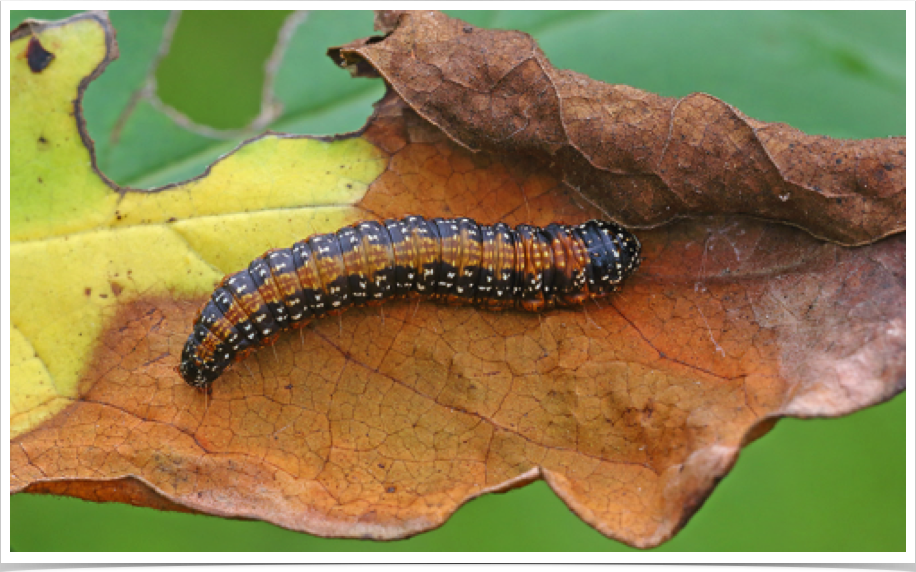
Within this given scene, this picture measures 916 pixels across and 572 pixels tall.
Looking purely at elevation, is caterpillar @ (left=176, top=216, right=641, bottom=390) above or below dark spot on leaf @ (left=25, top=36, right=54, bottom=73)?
below

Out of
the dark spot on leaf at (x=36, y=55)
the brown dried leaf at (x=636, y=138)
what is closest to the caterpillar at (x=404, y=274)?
the brown dried leaf at (x=636, y=138)

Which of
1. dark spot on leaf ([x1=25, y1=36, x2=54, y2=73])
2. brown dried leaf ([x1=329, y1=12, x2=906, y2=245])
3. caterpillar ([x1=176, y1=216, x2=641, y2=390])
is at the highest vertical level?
dark spot on leaf ([x1=25, y1=36, x2=54, y2=73])

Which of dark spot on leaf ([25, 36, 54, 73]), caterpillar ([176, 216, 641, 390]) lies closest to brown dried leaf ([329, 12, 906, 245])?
caterpillar ([176, 216, 641, 390])

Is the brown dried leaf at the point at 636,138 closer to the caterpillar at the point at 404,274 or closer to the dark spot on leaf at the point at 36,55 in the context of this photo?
the caterpillar at the point at 404,274

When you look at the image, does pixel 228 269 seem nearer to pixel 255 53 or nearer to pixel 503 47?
pixel 255 53

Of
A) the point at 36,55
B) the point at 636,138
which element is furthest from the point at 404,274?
the point at 36,55

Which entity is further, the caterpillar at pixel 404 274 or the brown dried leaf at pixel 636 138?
the caterpillar at pixel 404 274

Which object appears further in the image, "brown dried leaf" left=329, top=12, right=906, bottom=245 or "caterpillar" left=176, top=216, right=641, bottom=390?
"caterpillar" left=176, top=216, right=641, bottom=390

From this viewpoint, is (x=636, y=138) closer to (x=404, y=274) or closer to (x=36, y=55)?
(x=404, y=274)

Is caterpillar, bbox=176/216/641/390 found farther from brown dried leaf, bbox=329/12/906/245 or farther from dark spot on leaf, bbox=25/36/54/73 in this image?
dark spot on leaf, bbox=25/36/54/73
